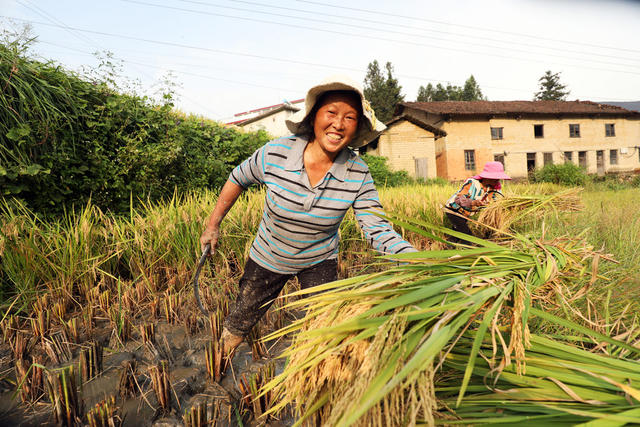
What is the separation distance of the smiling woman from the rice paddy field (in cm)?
25

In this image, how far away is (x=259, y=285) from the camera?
198 centimetres

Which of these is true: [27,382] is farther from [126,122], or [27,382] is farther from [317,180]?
[126,122]

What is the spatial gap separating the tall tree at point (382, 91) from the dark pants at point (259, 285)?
40.4m

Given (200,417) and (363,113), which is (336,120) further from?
(200,417)

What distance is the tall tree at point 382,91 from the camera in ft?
136

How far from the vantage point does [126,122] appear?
4141 millimetres

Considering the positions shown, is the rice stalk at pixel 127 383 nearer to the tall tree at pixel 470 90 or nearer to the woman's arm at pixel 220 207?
the woman's arm at pixel 220 207

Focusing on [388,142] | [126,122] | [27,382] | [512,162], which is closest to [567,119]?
[512,162]

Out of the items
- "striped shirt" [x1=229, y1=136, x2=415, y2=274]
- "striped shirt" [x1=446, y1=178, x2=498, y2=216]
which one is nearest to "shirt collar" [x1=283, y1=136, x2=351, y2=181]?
"striped shirt" [x1=229, y1=136, x2=415, y2=274]

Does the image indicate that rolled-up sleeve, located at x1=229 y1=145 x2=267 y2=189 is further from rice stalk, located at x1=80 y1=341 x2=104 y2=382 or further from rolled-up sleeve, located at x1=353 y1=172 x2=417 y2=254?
rice stalk, located at x1=80 y1=341 x2=104 y2=382

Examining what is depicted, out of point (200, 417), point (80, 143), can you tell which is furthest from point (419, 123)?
point (200, 417)

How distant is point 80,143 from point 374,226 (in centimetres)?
373

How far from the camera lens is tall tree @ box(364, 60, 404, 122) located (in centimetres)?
4156

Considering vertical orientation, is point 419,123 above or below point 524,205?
above
